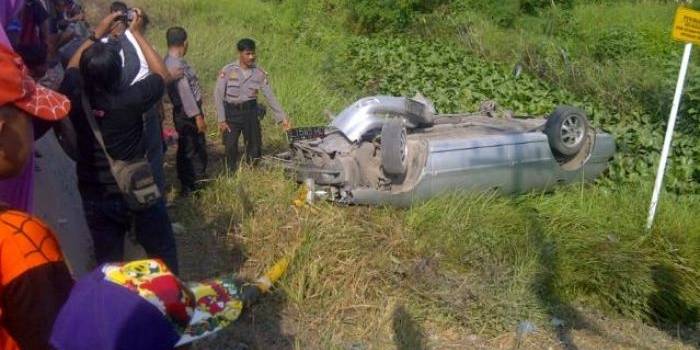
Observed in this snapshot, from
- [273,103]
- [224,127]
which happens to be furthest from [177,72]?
[273,103]

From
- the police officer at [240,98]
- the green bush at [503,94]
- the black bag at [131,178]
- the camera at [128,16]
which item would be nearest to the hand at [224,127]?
the police officer at [240,98]

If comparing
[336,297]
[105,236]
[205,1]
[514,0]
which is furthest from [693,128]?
[205,1]

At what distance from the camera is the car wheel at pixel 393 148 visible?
219 inches

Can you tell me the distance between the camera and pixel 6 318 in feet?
5.12

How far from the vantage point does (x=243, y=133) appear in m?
6.86

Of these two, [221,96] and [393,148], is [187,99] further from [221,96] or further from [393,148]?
[393,148]

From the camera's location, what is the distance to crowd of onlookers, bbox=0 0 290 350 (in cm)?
153

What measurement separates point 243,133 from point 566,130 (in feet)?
10.4

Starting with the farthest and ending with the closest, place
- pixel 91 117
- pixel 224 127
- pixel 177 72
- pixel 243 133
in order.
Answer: pixel 243 133 < pixel 224 127 < pixel 177 72 < pixel 91 117

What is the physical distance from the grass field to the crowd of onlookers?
792mm

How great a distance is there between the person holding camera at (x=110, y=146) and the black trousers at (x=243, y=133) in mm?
2814

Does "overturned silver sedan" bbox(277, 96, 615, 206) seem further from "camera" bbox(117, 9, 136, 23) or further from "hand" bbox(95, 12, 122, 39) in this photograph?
"hand" bbox(95, 12, 122, 39)

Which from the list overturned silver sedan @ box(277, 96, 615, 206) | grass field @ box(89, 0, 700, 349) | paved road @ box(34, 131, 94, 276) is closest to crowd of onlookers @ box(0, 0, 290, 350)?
paved road @ box(34, 131, 94, 276)

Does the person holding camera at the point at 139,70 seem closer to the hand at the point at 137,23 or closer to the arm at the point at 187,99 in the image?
the hand at the point at 137,23
